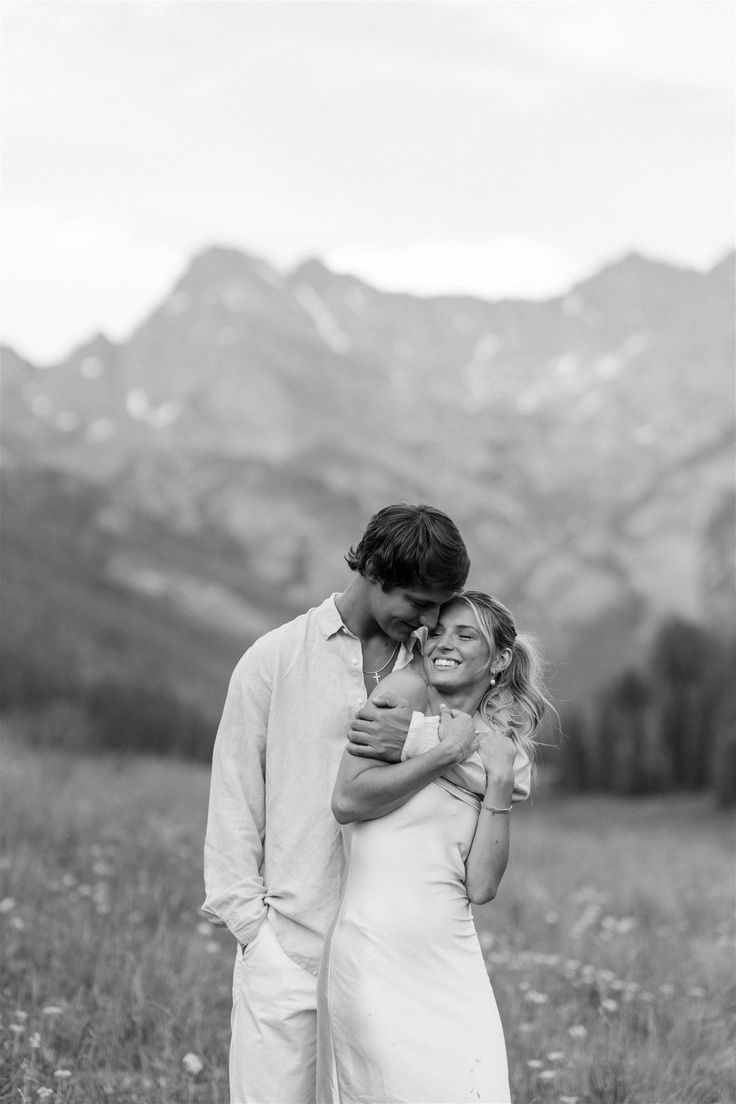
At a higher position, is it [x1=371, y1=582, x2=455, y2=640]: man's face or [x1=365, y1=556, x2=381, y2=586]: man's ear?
[x1=365, y1=556, x2=381, y2=586]: man's ear

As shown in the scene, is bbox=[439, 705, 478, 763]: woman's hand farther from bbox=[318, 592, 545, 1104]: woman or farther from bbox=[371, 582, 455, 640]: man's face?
bbox=[371, 582, 455, 640]: man's face

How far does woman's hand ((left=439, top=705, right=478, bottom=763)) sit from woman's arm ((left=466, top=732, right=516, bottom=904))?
0.33 feet

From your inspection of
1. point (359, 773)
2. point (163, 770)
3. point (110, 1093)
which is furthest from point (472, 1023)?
point (163, 770)

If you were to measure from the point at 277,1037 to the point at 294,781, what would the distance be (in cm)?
89

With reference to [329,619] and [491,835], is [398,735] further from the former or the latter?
[329,619]

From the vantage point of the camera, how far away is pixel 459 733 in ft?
15.1

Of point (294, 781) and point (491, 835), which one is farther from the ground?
point (294, 781)

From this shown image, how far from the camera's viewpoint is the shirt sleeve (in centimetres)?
500

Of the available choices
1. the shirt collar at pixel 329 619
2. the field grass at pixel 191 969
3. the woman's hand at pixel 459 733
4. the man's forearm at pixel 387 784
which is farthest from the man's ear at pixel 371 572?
the field grass at pixel 191 969

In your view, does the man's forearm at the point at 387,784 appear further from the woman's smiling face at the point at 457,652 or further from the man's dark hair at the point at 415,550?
the man's dark hair at the point at 415,550

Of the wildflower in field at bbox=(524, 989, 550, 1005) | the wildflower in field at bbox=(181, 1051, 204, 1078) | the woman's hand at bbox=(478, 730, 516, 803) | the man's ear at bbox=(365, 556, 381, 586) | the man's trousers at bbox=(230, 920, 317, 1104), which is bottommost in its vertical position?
the wildflower in field at bbox=(181, 1051, 204, 1078)

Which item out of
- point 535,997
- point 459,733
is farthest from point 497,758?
point 535,997

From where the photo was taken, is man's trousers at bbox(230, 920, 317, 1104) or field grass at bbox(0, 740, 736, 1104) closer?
man's trousers at bbox(230, 920, 317, 1104)

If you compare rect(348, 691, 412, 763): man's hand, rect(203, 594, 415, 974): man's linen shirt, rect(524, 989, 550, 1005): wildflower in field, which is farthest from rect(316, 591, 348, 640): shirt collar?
rect(524, 989, 550, 1005): wildflower in field
